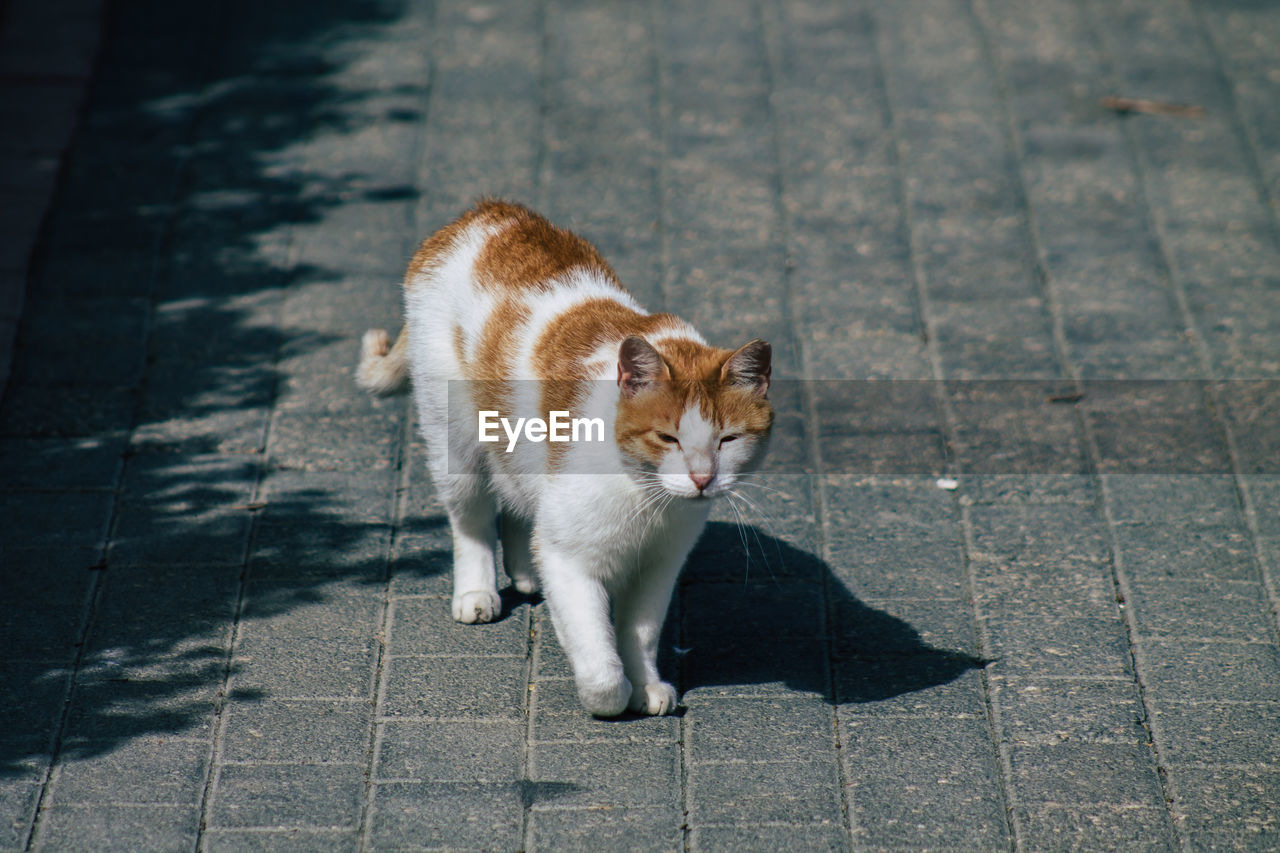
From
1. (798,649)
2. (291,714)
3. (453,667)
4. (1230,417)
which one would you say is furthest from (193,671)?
(1230,417)

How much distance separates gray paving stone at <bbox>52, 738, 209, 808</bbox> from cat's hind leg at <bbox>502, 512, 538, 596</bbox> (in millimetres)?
1243

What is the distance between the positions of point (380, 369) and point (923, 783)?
8.05 feet

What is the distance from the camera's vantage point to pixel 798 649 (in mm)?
4656

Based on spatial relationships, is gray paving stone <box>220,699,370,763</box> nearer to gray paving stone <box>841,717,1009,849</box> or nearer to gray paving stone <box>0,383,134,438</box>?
gray paving stone <box>841,717,1009,849</box>

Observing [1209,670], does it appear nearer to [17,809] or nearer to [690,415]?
[690,415]

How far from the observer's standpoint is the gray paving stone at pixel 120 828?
3812 millimetres

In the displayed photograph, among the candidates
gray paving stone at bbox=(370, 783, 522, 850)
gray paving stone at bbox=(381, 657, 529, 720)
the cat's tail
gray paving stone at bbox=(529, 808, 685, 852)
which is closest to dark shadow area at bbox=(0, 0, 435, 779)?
gray paving stone at bbox=(381, 657, 529, 720)

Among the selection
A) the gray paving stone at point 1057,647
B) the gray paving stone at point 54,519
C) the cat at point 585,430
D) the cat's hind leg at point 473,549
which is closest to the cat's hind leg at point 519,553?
the cat at point 585,430

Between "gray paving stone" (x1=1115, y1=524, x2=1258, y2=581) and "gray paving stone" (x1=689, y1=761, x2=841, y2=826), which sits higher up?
"gray paving stone" (x1=689, y1=761, x2=841, y2=826)

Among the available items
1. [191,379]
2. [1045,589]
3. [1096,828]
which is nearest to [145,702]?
[191,379]

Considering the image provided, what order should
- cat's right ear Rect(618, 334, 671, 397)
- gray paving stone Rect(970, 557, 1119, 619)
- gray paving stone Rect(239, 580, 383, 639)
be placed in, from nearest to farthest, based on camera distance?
1. cat's right ear Rect(618, 334, 671, 397)
2. gray paving stone Rect(239, 580, 383, 639)
3. gray paving stone Rect(970, 557, 1119, 619)

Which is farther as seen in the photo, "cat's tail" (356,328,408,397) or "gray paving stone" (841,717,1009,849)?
"cat's tail" (356,328,408,397)

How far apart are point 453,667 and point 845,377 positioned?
2338mm

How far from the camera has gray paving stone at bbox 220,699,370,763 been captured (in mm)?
4145
